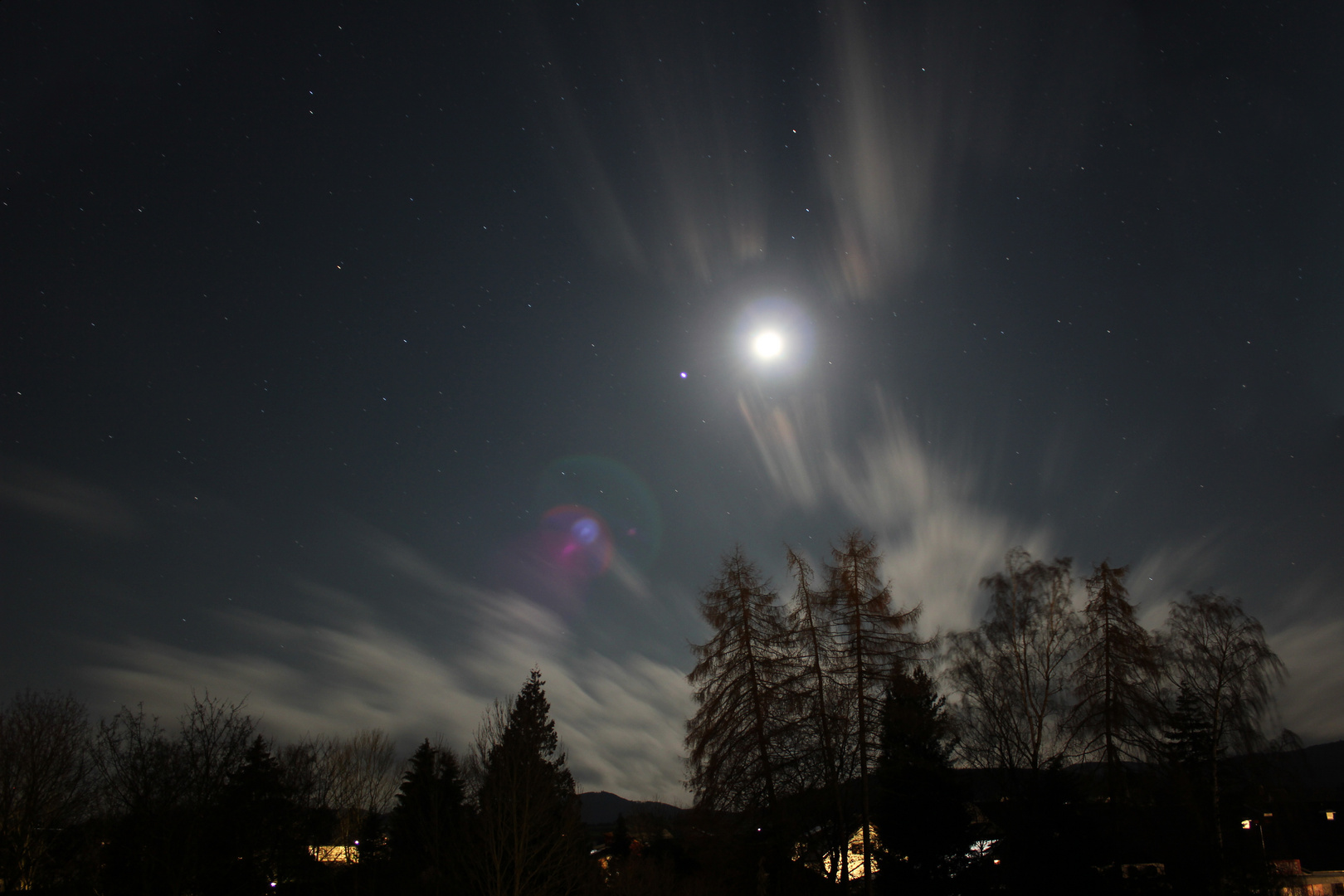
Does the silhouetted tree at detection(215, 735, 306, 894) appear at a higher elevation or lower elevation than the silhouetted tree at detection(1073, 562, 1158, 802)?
lower

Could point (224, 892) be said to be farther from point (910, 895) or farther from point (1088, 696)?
point (1088, 696)

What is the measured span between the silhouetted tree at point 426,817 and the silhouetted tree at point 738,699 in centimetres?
1115

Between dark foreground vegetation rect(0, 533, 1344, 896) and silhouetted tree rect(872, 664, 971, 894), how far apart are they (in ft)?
0.25

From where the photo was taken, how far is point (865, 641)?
1102 inches

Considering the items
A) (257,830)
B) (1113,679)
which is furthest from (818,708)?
(257,830)

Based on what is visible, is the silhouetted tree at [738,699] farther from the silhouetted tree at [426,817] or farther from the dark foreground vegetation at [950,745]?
the silhouetted tree at [426,817]

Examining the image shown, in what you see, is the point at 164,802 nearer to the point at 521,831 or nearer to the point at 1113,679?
the point at 521,831

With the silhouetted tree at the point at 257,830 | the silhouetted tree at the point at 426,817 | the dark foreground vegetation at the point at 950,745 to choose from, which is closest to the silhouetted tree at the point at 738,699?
the dark foreground vegetation at the point at 950,745

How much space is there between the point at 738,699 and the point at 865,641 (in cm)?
566

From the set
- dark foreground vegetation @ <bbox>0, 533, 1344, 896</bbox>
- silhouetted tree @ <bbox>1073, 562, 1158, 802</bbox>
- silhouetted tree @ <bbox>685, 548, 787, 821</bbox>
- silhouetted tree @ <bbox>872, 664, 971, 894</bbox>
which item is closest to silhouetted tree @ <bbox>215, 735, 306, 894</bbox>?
dark foreground vegetation @ <bbox>0, 533, 1344, 896</bbox>

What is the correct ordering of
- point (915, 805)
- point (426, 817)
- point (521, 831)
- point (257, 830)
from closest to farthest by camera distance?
point (521, 831) → point (915, 805) → point (257, 830) → point (426, 817)

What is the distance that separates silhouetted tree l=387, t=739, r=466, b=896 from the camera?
33.7 meters

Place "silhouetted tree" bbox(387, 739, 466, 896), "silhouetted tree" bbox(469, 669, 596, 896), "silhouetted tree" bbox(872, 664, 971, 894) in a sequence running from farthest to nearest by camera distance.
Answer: "silhouetted tree" bbox(387, 739, 466, 896), "silhouetted tree" bbox(872, 664, 971, 894), "silhouetted tree" bbox(469, 669, 596, 896)

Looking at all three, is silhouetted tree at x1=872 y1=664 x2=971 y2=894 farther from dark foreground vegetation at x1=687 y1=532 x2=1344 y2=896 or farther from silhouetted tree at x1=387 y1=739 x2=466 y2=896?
silhouetted tree at x1=387 y1=739 x2=466 y2=896
